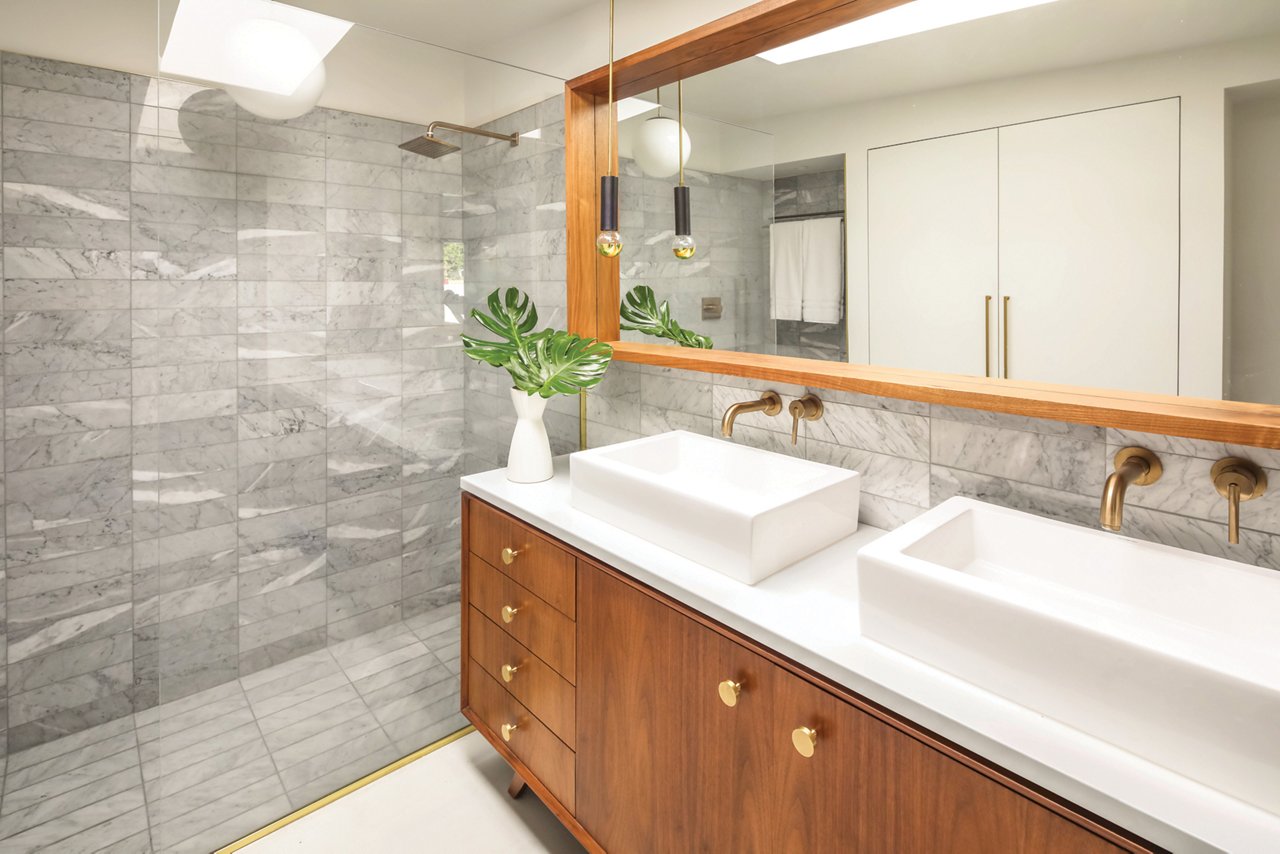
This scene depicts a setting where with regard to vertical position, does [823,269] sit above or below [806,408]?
above

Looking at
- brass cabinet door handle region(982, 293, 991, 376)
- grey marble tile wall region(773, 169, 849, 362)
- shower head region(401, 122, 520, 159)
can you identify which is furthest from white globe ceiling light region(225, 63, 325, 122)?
brass cabinet door handle region(982, 293, 991, 376)

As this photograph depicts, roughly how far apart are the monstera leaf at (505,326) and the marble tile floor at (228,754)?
35.7 inches

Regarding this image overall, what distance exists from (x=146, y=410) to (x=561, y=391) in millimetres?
1064

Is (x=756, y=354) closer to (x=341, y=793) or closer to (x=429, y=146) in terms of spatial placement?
(x=429, y=146)

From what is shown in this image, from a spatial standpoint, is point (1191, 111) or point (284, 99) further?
point (284, 99)

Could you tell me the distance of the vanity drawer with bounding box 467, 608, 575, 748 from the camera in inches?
61.1

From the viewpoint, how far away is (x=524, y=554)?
65.2 inches

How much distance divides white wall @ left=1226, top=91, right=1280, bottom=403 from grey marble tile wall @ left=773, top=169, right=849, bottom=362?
2.29ft

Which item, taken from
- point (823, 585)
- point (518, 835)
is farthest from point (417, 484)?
point (823, 585)

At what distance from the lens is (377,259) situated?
1930mm

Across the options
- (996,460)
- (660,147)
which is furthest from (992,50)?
(660,147)

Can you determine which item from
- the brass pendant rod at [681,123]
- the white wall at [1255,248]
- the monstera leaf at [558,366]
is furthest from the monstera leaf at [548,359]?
the white wall at [1255,248]

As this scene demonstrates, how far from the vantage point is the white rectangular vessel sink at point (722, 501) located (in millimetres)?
1223

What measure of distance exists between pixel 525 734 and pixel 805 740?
0.96 meters
